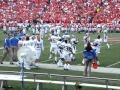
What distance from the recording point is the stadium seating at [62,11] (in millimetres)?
46969

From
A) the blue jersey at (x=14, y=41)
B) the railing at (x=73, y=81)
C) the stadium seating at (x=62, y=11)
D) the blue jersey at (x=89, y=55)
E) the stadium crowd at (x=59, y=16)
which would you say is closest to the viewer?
the railing at (x=73, y=81)

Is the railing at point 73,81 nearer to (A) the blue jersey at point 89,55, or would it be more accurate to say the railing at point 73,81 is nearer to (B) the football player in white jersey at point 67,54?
(A) the blue jersey at point 89,55

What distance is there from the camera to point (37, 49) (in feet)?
70.7

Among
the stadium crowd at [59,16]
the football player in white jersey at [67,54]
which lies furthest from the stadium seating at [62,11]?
the football player in white jersey at [67,54]

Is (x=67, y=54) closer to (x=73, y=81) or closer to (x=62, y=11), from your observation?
(x=73, y=81)

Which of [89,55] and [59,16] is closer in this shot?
[89,55]

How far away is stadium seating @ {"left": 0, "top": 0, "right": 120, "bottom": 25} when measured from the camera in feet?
154

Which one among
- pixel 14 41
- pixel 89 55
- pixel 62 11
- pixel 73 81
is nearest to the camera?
pixel 73 81

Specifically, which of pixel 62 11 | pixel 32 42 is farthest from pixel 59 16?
pixel 32 42

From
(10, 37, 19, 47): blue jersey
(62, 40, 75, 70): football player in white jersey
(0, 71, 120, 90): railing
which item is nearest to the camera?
(0, 71, 120, 90): railing

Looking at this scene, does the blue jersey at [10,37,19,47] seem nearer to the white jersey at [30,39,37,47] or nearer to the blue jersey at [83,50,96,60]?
the white jersey at [30,39,37,47]

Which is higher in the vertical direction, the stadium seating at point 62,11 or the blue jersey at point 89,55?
the stadium seating at point 62,11

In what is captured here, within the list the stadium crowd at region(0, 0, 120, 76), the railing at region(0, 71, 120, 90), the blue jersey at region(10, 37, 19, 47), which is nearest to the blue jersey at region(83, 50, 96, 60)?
the railing at region(0, 71, 120, 90)

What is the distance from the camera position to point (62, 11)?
49.8 metres
